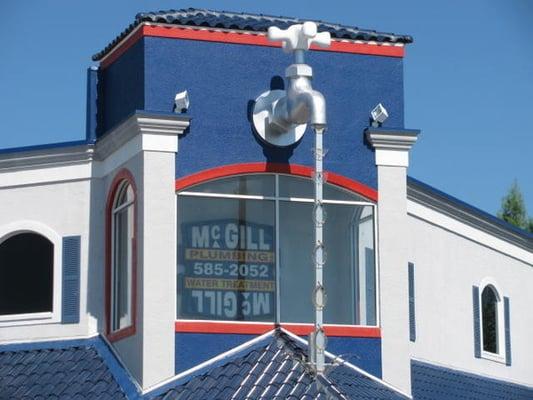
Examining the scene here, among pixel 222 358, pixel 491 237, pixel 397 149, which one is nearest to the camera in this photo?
pixel 222 358

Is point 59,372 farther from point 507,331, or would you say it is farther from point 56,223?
point 507,331

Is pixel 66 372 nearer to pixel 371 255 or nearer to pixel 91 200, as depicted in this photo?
pixel 91 200

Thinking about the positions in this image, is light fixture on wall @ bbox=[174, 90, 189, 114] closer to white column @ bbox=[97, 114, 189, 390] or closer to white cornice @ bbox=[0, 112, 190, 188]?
white column @ bbox=[97, 114, 189, 390]

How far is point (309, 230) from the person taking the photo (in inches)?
921

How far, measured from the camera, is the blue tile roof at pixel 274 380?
20906 millimetres

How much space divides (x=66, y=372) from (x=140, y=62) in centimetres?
481

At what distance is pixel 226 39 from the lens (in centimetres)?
2322

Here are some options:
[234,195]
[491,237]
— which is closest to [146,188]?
[234,195]

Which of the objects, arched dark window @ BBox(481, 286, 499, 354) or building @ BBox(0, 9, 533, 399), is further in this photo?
arched dark window @ BBox(481, 286, 499, 354)

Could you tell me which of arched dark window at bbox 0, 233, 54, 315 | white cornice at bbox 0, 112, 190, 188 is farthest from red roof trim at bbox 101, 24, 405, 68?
arched dark window at bbox 0, 233, 54, 315

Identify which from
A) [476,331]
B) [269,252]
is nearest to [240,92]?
[269,252]

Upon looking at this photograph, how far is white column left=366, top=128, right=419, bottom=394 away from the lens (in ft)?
75.8

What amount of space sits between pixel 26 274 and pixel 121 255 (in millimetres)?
2504

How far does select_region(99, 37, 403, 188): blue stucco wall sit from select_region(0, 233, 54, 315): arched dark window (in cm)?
273
